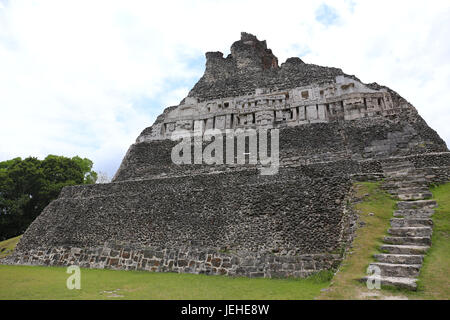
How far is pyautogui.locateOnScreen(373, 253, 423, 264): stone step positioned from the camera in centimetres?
529

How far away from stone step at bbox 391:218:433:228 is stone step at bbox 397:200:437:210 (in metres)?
0.76

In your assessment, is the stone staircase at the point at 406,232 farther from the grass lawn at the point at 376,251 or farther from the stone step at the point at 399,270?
the grass lawn at the point at 376,251

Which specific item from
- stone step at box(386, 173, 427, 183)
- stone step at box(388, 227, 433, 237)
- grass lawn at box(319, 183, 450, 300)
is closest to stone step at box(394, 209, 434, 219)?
grass lawn at box(319, 183, 450, 300)

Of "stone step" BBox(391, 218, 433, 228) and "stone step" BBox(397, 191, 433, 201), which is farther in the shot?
"stone step" BBox(397, 191, 433, 201)

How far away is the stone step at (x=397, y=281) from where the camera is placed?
177 inches

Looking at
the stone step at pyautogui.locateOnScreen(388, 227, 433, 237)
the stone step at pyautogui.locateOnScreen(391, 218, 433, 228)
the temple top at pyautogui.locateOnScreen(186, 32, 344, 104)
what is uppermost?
the temple top at pyautogui.locateOnScreen(186, 32, 344, 104)

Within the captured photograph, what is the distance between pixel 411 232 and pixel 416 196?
1878 millimetres

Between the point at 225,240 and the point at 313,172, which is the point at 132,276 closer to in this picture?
the point at 225,240

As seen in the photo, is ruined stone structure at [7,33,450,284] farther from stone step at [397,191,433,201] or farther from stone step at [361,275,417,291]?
stone step at [361,275,417,291]

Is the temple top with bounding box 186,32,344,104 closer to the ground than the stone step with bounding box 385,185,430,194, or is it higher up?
higher up

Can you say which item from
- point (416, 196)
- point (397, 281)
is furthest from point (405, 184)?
point (397, 281)

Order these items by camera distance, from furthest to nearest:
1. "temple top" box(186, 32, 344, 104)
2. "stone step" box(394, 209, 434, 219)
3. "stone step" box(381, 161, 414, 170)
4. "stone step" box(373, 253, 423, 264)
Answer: "temple top" box(186, 32, 344, 104) < "stone step" box(381, 161, 414, 170) < "stone step" box(394, 209, 434, 219) < "stone step" box(373, 253, 423, 264)

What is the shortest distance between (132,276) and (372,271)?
654cm

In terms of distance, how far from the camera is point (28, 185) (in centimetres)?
2419
